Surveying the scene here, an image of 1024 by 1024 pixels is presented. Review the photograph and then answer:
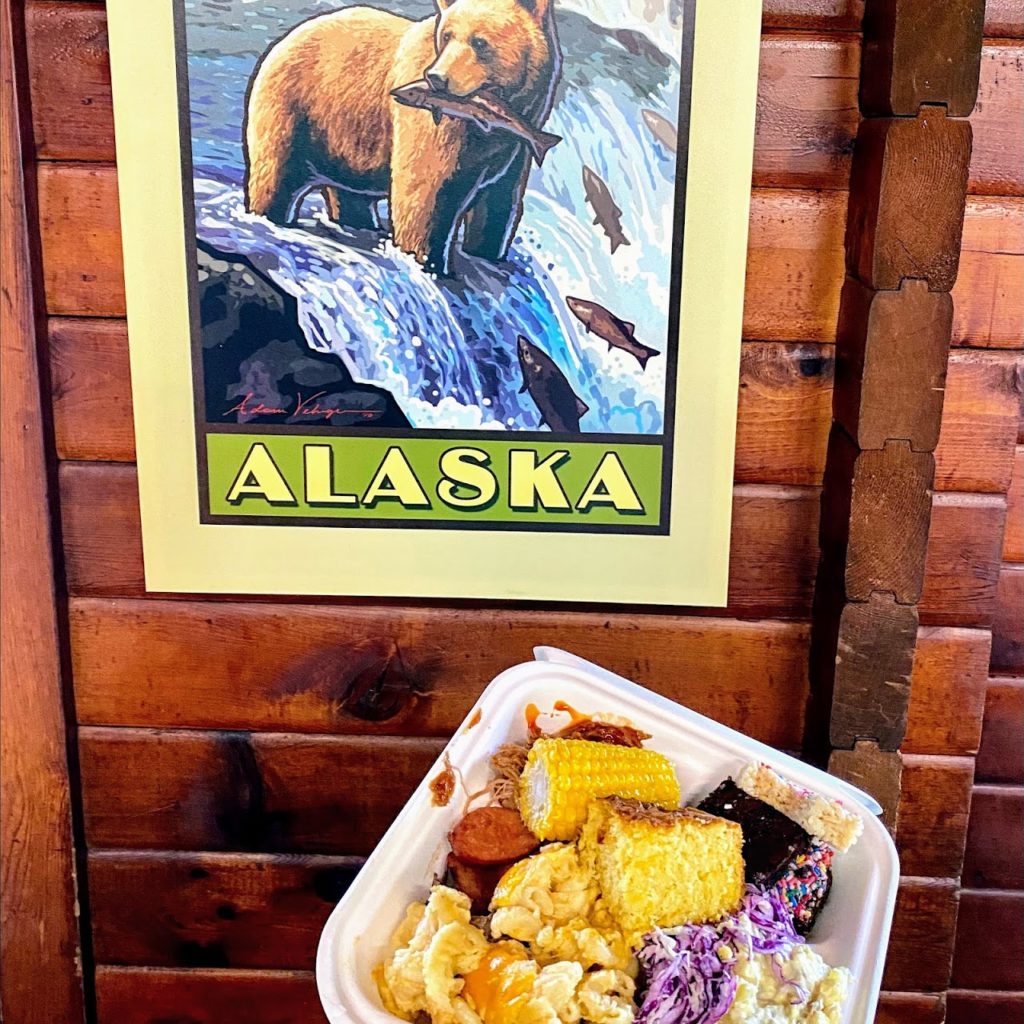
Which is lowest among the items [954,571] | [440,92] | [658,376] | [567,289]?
[954,571]

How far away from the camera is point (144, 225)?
3.88 feet

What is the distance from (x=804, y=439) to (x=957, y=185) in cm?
33

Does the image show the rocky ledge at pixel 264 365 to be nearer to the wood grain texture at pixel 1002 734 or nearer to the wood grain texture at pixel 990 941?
the wood grain texture at pixel 1002 734

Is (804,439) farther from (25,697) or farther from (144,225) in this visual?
(25,697)

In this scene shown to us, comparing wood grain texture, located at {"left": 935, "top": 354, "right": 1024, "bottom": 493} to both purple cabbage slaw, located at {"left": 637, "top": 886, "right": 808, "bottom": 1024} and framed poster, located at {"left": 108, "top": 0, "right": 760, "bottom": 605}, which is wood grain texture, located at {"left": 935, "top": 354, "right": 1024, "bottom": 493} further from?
purple cabbage slaw, located at {"left": 637, "top": 886, "right": 808, "bottom": 1024}

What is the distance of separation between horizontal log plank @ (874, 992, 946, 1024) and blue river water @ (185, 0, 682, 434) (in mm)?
890

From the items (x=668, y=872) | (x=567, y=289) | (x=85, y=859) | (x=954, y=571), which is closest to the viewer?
(x=668, y=872)

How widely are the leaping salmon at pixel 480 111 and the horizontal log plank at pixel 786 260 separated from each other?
0.88 ft

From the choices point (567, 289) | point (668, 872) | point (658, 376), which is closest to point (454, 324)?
point (567, 289)

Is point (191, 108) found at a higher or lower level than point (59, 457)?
higher

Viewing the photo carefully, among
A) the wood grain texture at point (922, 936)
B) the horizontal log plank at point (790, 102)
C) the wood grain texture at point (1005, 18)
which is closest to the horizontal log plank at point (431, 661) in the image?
the wood grain texture at point (922, 936)

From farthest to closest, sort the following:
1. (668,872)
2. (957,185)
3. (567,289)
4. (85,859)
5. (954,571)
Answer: (85,859) < (954,571) < (567,289) < (957,185) < (668,872)

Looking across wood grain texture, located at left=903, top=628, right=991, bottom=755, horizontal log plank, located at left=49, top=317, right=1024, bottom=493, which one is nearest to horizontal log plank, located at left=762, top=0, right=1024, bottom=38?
horizontal log plank, located at left=49, top=317, right=1024, bottom=493

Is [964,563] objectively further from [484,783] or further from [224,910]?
[224,910]
